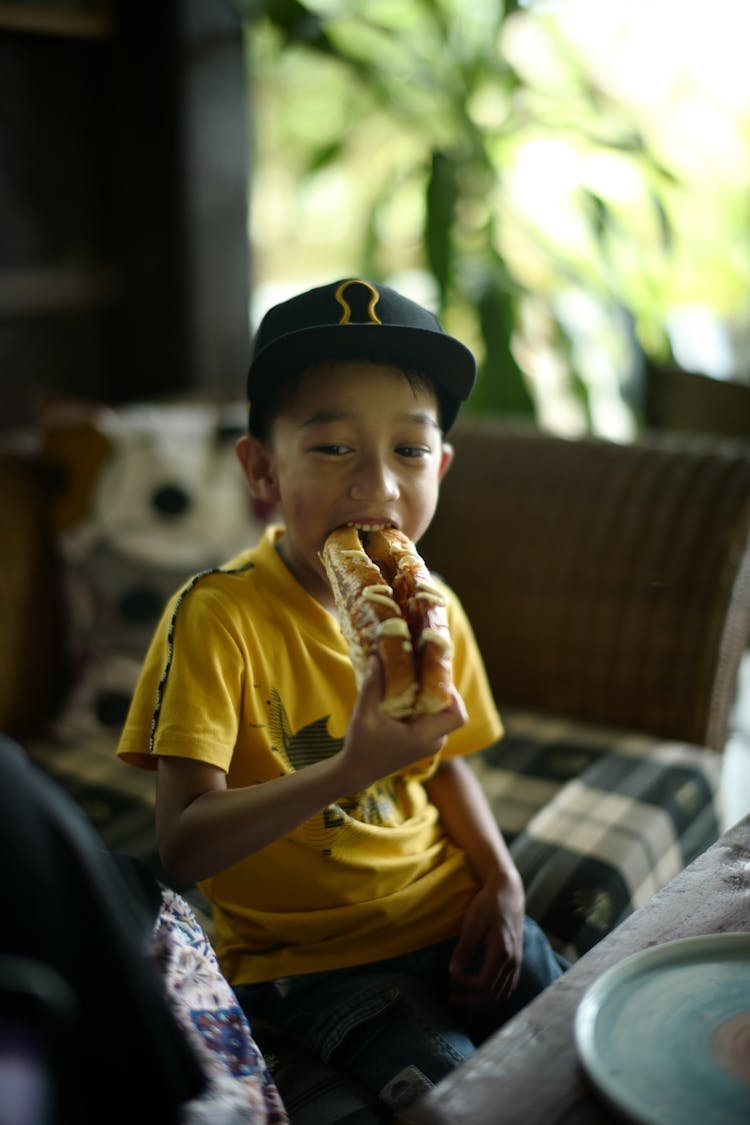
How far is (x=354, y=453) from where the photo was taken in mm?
1064

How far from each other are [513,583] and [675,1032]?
1.35m

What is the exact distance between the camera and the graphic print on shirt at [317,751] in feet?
3.59

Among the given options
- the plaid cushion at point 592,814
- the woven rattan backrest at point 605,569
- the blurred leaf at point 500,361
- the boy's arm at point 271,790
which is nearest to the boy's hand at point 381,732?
the boy's arm at point 271,790

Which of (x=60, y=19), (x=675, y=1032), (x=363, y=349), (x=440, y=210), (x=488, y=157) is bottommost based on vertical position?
(x=675, y=1032)

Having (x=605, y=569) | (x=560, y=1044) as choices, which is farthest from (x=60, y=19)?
(x=560, y=1044)

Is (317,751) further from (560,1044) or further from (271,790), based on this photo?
(560,1044)

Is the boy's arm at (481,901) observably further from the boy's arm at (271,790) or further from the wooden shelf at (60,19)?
the wooden shelf at (60,19)

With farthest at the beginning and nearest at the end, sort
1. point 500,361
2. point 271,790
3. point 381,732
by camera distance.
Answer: point 500,361
point 271,790
point 381,732

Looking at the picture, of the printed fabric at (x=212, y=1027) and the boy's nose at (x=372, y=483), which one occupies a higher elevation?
the boy's nose at (x=372, y=483)

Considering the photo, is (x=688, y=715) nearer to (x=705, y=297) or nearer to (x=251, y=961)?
(x=251, y=961)

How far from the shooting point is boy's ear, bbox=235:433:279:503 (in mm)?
1176

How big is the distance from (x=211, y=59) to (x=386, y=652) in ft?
8.15

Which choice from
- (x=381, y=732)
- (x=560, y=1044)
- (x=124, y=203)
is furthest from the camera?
(x=124, y=203)

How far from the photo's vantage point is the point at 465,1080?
0.68m
